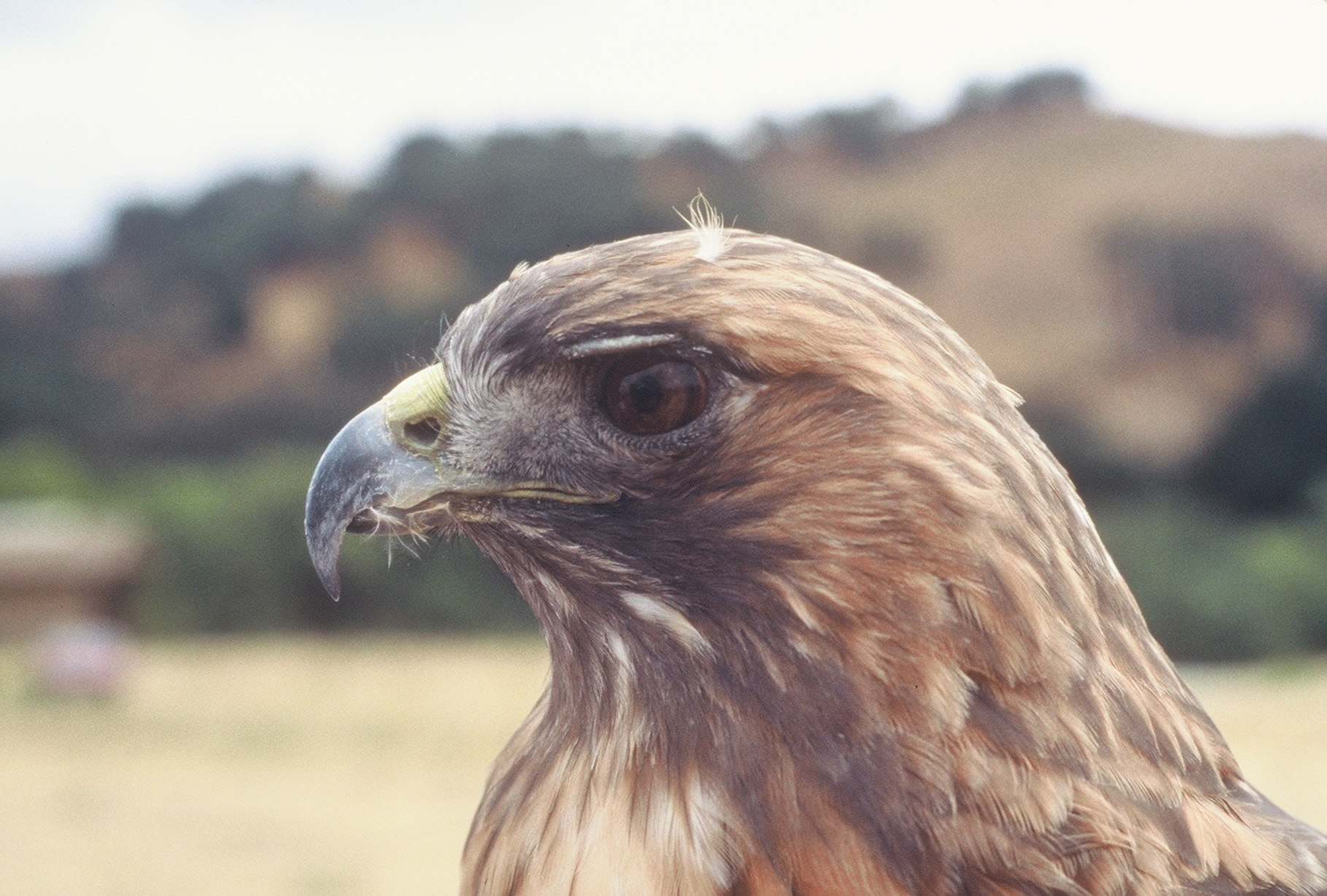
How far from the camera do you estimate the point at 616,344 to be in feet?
4.91

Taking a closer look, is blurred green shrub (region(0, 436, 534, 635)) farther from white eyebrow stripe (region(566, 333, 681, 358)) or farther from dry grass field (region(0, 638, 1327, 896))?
white eyebrow stripe (region(566, 333, 681, 358))

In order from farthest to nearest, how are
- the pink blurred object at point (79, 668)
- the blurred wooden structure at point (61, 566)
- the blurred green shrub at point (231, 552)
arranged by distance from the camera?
the blurred wooden structure at point (61, 566), the blurred green shrub at point (231, 552), the pink blurred object at point (79, 668)

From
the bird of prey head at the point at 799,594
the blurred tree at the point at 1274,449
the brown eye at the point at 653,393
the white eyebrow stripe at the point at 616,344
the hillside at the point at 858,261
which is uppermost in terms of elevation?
the white eyebrow stripe at the point at 616,344

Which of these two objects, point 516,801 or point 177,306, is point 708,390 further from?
point 177,306

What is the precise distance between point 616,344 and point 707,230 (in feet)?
0.69

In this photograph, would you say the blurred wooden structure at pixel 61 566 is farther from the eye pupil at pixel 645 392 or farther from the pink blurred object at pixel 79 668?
the eye pupil at pixel 645 392

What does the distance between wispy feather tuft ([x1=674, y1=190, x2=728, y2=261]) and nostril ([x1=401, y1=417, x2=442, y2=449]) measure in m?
0.41

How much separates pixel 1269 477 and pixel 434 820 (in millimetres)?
10402

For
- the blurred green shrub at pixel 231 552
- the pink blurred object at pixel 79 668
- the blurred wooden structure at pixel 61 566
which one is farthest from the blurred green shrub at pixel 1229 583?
the blurred wooden structure at pixel 61 566

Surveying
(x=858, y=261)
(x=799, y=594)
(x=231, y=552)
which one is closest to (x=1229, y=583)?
(x=858, y=261)

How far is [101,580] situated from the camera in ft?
49.3

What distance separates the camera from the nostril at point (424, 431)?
1669mm

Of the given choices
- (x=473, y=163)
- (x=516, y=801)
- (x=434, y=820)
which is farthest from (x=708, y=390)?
(x=473, y=163)

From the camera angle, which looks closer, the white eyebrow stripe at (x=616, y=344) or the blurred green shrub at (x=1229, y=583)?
the white eyebrow stripe at (x=616, y=344)
